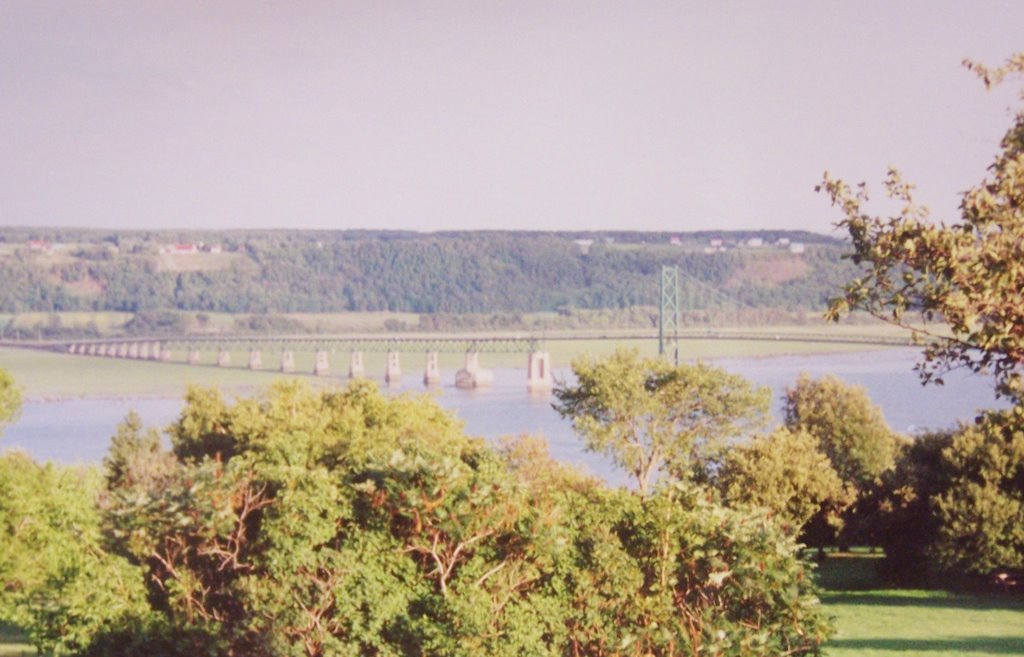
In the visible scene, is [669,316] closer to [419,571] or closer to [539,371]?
[539,371]

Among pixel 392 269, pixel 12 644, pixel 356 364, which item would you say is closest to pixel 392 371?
pixel 356 364

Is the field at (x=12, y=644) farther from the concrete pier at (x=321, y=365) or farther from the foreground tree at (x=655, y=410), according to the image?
the concrete pier at (x=321, y=365)

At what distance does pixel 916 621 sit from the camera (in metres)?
13.6

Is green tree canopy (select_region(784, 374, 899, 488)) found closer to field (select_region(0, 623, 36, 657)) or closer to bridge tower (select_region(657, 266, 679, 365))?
field (select_region(0, 623, 36, 657))

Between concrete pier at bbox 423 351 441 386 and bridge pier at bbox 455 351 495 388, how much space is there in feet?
3.11

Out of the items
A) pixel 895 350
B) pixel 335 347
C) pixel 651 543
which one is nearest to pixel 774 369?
pixel 895 350

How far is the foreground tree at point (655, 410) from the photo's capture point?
18750 millimetres

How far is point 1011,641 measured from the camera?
12.0 metres

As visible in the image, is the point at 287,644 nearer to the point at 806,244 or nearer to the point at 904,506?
the point at 904,506

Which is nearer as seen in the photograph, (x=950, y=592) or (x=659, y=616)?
(x=659, y=616)

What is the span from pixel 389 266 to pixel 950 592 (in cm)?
5214

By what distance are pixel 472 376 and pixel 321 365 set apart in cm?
572

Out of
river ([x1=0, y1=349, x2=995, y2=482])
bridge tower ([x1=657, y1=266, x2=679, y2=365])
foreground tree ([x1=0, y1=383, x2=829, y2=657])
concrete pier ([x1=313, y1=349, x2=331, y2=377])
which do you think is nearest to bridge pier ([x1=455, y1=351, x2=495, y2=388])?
river ([x1=0, y1=349, x2=995, y2=482])

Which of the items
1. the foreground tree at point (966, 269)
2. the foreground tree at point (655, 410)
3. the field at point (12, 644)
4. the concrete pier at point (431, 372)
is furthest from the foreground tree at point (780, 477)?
the concrete pier at point (431, 372)
